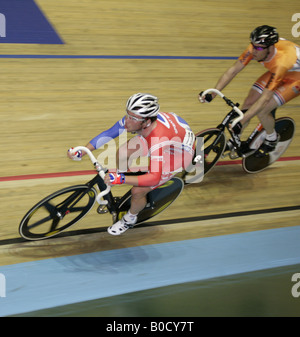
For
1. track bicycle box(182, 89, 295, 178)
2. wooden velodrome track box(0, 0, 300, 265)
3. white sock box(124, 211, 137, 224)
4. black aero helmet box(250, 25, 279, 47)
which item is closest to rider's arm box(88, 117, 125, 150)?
white sock box(124, 211, 137, 224)

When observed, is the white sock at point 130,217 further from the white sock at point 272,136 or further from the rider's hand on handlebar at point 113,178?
the white sock at point 272,136

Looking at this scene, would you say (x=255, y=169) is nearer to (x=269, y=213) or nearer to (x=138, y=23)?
(x=269, y=213)

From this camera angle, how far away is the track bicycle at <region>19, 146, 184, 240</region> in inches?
128

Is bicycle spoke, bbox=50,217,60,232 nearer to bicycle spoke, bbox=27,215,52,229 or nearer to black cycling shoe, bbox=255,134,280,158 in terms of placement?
bicycle spoke, bbox=27,215,52,229

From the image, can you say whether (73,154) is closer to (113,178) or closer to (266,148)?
(113,178)

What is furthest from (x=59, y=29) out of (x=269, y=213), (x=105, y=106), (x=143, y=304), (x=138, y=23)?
(x=143, y=304)

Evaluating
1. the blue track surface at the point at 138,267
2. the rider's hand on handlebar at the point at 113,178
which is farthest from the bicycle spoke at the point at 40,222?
the rider's hand on handlebar at the point at 113,178

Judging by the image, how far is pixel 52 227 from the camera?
3.42 m

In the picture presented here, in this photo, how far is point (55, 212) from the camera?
3.31 metres

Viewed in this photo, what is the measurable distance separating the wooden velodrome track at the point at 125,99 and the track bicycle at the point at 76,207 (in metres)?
0.12

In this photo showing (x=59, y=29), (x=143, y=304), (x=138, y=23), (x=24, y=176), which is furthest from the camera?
(x=138, y=23)

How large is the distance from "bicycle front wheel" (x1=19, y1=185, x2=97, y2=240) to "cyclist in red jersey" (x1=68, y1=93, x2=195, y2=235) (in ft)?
0.85

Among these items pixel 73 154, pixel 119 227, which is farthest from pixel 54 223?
pixel 73 154

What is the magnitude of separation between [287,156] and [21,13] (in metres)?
3.90
